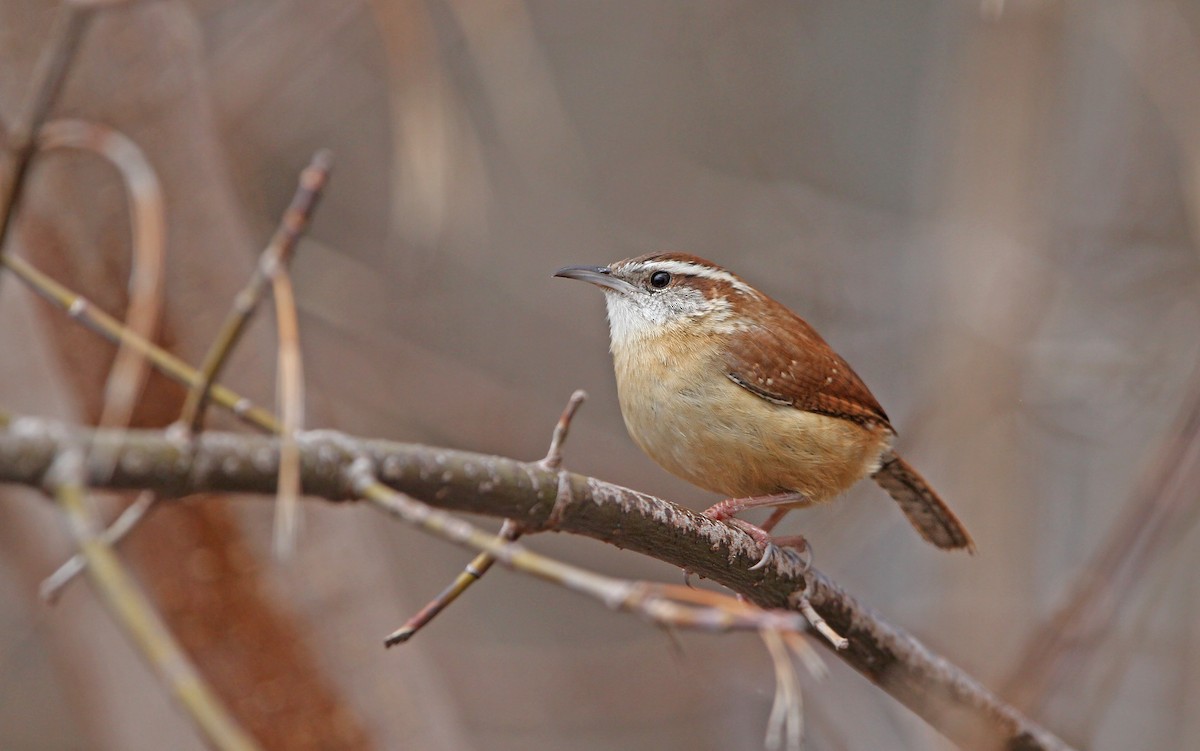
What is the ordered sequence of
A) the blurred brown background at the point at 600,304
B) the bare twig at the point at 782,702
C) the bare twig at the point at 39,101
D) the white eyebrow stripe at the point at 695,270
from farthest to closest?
the blurred brown background at the point at 600,304 → the white eyebrow stripe at the point at 695,270 → the bare twig at the point at 782,702 → the bare twig at the point at 39,101

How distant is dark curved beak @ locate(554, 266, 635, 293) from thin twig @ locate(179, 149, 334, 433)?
9.07 ft

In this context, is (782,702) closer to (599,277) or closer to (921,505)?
(921,505)

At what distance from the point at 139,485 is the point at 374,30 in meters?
5.42

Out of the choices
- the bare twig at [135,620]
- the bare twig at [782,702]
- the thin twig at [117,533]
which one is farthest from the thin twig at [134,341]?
the bare twig at [782,702]

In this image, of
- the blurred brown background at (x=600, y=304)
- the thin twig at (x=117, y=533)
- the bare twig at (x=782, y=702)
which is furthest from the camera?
the blurred brown background at (x=600, y=304)

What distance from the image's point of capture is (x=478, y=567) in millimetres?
1859

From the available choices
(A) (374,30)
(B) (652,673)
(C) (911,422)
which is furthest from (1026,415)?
(A) (374,30)

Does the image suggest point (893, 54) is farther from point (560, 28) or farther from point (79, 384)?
point (79, 384)

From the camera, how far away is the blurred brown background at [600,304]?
15.4ft

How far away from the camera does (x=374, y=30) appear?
6355mm

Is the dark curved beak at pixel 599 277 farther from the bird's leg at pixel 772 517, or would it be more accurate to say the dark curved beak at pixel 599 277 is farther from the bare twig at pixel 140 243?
the bare twig at pixel 140 243

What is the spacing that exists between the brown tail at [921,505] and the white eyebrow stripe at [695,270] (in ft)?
2.72

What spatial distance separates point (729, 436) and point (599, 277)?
3.47 ft

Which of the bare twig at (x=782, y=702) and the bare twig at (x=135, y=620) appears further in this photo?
the bare twig at (x=782, y=702)
